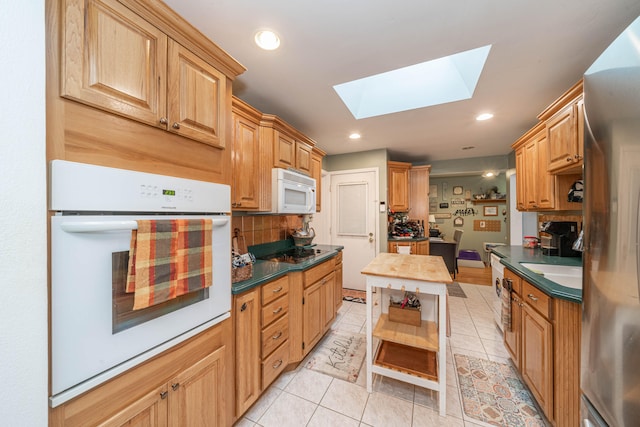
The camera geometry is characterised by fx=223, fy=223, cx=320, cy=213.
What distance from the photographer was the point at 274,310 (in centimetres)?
163

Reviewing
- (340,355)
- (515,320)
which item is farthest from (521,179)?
(340,355)

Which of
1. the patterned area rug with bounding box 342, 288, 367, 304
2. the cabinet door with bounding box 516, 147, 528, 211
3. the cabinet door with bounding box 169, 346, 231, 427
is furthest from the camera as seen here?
the patterned area rug with bounding box 342, 288, 367, 304

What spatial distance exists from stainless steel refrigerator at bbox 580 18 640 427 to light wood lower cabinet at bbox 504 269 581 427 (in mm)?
841

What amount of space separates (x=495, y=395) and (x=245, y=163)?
2572 mm

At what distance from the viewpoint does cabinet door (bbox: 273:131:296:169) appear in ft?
6.75

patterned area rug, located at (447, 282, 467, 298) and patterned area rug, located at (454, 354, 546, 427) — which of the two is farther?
patterned area rug, located at (447, 282, 467, 298)

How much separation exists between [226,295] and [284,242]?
150 cm

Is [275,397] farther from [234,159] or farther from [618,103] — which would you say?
[618,103]

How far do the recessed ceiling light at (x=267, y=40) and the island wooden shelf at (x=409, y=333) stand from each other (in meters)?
2.17

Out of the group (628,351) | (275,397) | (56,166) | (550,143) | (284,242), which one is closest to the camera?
(628,351)

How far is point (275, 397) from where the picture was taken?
5.35ft

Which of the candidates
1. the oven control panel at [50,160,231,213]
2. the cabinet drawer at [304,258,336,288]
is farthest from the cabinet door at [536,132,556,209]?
the oven control panel at [50,160,231,213]

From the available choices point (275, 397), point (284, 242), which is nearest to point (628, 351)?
point (275, 397)

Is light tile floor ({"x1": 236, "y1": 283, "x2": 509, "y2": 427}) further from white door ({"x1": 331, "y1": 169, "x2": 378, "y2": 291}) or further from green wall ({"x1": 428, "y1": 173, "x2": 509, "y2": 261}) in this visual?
green wall ({"x1": 428, "y1": 173, "x2": 509, "y2": 261})
